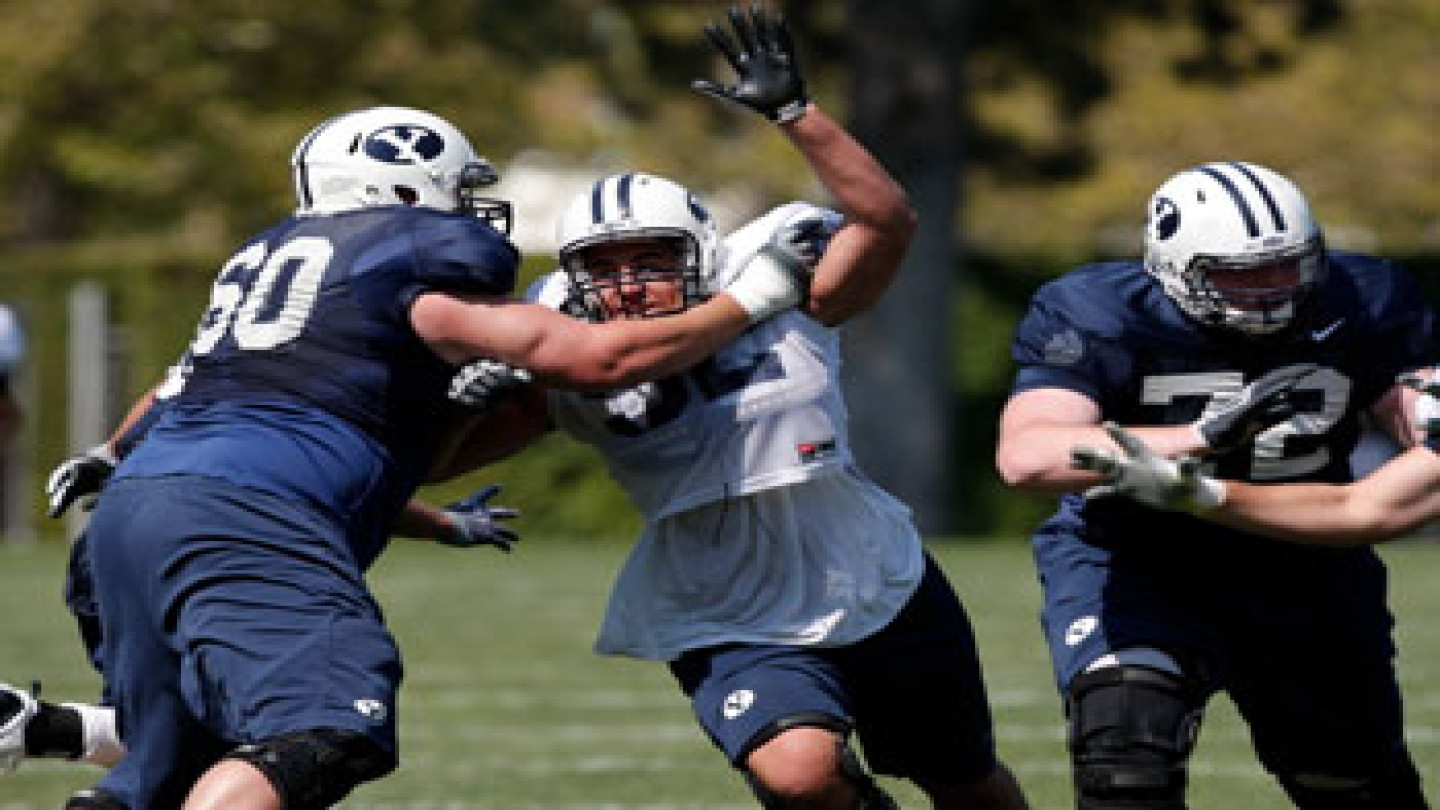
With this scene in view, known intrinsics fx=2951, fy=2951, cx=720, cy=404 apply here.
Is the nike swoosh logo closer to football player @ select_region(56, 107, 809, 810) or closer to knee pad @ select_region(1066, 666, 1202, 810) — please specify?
knee pad @ select_region(1066, 666, 1202, 810)

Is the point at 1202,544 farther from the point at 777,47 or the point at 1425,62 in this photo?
the point at 1425,62

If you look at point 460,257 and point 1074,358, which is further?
point 1074,358

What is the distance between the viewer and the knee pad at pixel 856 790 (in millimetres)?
5340

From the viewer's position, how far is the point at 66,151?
79.8ft

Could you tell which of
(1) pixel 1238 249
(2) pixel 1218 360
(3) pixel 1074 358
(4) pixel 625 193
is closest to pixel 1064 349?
(3) pixel 1074 358

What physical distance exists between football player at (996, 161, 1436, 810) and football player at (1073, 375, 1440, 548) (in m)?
0.17

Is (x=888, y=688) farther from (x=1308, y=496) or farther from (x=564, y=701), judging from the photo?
(x=564, y=701)

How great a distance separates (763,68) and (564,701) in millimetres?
4505

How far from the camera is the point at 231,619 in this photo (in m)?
4.79

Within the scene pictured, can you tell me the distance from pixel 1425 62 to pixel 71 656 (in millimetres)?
20908

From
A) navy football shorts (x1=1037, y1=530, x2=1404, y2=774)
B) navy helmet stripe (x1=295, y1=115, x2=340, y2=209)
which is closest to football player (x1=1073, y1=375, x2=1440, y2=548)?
navy football shorts (x1=1037, y1=530, x2=1404, y2=774)

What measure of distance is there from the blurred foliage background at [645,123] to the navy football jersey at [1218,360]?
11.9 metres

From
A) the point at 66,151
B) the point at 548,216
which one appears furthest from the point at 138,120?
the point at 548,216

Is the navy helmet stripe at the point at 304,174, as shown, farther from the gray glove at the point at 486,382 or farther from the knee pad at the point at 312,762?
the knee pad at the point at 312,762
